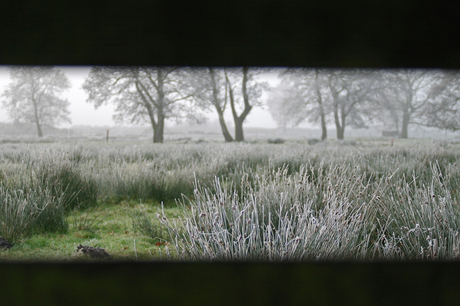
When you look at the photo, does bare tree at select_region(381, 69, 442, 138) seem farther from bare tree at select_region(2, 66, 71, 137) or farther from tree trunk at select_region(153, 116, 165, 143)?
bare tree at select_region(2, 66, 71, 137)

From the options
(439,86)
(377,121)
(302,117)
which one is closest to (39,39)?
(302,117)

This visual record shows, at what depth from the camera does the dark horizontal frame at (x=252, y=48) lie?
0.66m

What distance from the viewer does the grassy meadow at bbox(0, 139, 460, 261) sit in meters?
1.43

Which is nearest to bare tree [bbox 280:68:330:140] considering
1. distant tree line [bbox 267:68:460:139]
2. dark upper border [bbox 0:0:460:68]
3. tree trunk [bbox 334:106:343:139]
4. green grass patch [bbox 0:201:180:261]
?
distant tree line [bbox 267:68:460:139]

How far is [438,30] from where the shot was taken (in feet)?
2.36

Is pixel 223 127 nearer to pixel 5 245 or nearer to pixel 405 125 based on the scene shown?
pixel 5 245

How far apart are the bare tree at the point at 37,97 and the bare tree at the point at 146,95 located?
0.14m

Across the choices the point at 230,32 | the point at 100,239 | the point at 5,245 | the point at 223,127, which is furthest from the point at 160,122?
the point at 230,32

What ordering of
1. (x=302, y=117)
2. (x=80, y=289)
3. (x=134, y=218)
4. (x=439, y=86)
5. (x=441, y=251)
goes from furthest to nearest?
(x=302, y=117)
(x=134, y=218)
(x=439, y=86)
(x=441, y=251)
(x=80, y=289)

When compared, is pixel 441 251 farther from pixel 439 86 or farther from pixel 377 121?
pixel 377 121

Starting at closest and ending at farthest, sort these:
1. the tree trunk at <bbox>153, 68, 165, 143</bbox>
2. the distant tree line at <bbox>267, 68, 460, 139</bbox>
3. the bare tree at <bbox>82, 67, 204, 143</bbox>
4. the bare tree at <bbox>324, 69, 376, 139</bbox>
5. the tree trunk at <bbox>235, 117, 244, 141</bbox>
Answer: the bare tree at <bbox>82, 67, 204, 143</bbox> < the tree trunk at <bbox>235, 117, 244, 141</bbox> < the tree trunk at <bbox>153, 68, 165, 143</bbox> < the distant tree line at <bbox>267, 68, 460, 139</bbox> < the bare tree at <bbox>324, 69, 376, 139</bbox>

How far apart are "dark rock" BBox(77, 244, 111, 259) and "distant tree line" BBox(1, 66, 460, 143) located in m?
0.73

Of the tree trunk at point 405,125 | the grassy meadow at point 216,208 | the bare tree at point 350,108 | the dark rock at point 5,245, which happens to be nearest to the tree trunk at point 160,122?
the grassy meadow at point 216,208

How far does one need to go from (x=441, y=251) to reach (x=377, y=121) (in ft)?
4.62
